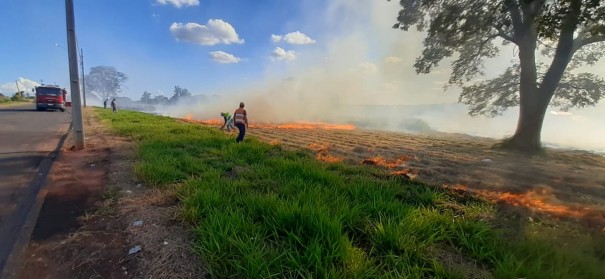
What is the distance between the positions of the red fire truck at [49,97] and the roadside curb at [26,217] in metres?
26.1

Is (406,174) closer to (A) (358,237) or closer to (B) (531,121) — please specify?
(A) (358,237)

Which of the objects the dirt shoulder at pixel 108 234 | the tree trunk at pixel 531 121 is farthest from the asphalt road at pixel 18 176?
the tree trunk at pixel 531 121

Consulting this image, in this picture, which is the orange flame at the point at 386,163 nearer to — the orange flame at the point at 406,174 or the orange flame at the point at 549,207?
the orange flame at the point at 406,174

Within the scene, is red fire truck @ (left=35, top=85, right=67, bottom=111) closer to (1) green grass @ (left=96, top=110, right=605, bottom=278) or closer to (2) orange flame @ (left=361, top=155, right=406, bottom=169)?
(1) green grass @ (left=96, top=110, right=605, bottom=278)

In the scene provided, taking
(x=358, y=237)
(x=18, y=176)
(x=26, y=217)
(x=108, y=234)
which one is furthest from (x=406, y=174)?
(x=18, y=176)

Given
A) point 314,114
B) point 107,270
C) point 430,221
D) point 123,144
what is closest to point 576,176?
point 430,221

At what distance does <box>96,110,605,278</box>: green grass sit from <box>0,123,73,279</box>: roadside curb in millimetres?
1502

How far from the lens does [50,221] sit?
368cm

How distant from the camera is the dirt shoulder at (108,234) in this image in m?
2.74

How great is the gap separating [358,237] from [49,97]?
107 feet

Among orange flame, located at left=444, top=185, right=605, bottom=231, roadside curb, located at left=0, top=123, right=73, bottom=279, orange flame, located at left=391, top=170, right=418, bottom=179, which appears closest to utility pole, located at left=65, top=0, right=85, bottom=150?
roadside curb, located at left=0, top=123, right=73, bottom=279

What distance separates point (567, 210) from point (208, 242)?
17.8 ft

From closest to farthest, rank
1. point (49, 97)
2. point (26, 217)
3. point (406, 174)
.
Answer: point (26, 217), point (406, 174), point (49, 97)

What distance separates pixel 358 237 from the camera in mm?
3266
